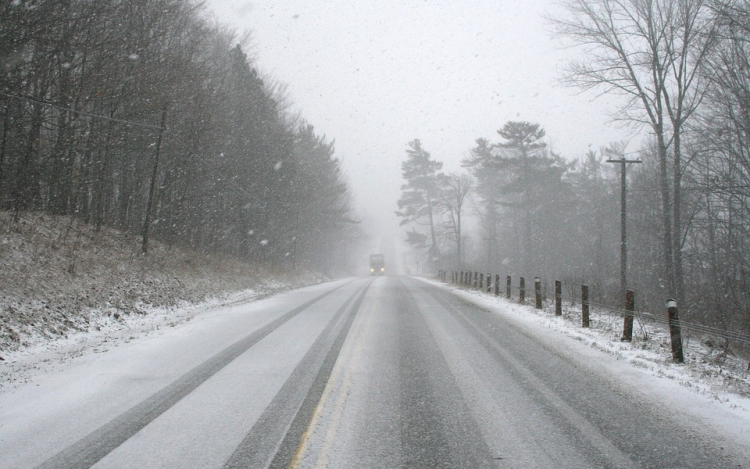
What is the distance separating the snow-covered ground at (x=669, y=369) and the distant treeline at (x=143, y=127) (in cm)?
1502

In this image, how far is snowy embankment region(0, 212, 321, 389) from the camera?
6958 millimetres

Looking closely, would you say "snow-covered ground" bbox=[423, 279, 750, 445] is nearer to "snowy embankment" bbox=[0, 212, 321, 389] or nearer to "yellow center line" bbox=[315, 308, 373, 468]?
"yellow center line" bbox=[315, 308, 373, 468]

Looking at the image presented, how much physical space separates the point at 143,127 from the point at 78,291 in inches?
402

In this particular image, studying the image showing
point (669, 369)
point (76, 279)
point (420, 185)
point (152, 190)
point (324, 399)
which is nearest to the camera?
point (324, 399)

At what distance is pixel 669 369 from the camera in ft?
18.6

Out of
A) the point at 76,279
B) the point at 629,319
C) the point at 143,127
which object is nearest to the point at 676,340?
the point at 629,319

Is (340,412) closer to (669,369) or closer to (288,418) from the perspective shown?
(288,418)

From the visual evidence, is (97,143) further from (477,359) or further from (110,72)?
(477,359)

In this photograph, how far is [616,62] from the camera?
65.3ft

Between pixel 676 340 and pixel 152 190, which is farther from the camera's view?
pixel 152 190

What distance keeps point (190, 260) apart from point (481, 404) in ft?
56.0

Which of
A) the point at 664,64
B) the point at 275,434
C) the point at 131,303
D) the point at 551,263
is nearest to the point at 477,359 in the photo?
the point at 275,434

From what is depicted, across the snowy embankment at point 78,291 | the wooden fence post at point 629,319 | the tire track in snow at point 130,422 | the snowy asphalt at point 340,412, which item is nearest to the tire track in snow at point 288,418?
the snowy asphalt at point 340,412

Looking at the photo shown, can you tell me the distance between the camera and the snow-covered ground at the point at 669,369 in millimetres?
4105
